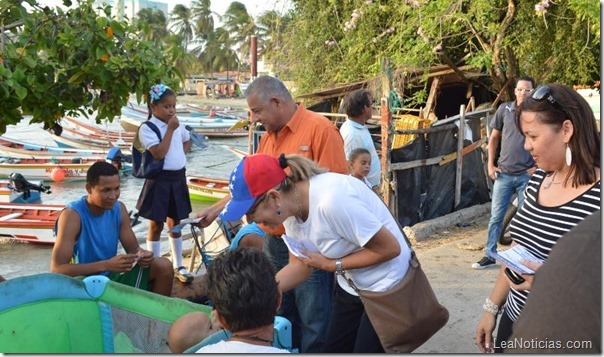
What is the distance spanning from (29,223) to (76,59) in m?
10.1

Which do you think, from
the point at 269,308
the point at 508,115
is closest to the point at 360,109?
the point at 508,115

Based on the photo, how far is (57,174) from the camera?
72.3 ft

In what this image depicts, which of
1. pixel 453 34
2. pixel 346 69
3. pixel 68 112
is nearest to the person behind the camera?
pixel 68 112

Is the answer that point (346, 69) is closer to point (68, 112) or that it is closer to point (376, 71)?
point (376, 71)

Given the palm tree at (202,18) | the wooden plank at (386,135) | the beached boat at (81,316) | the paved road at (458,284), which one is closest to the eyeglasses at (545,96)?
the beached boat at (81,316)

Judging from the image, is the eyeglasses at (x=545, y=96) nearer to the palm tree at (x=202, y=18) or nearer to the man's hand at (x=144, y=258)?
the man's hand at (x=144, y=258)

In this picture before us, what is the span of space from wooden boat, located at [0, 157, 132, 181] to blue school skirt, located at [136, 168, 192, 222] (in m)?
16.7

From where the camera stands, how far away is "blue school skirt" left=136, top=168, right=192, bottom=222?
609 centimetres

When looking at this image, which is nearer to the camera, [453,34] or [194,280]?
[194,280]

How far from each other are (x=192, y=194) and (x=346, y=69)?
6.23m

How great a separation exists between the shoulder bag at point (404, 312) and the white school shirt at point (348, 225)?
40 millimetres

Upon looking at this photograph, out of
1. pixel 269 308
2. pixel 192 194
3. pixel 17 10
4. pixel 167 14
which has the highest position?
pixel 167 14

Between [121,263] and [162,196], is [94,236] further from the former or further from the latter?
[162,196]

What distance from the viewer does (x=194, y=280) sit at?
577cm
